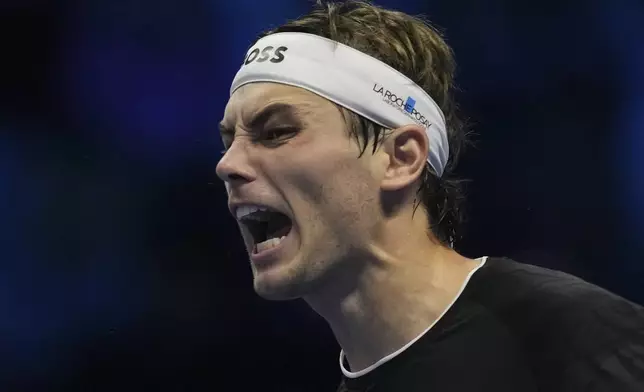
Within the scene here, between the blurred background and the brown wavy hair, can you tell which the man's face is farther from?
the blurred background

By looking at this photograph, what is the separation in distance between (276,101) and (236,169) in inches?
4.0

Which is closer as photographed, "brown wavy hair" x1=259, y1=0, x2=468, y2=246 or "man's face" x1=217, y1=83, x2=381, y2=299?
"man's face" x1=217, y1=83, x2=381, y2=299

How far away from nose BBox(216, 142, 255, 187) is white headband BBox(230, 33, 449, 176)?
4.5 inches

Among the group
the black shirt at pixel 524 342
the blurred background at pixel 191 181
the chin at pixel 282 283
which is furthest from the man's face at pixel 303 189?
the blurred background at pixel 191 181

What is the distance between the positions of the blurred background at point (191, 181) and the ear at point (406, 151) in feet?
2.64

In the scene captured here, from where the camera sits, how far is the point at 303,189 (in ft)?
3.14

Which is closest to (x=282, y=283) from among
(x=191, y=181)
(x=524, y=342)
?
(x=524, y=342)

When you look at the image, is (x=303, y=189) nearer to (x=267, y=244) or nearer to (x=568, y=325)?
(x=267, y=244)

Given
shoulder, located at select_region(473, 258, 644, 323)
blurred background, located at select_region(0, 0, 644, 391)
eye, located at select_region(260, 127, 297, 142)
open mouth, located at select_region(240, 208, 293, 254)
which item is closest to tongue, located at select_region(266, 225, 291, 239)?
open mouth, located at select_region(240, 208, 293, 254)

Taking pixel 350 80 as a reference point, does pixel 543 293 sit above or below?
below

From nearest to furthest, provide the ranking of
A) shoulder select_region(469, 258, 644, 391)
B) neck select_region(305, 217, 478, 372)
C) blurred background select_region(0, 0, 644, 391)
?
shoulder select_region(469, 258, 644, 391)
neck select_region(305, 217, 478, 372)
blurred background select_region(0, 0, 644, 391)

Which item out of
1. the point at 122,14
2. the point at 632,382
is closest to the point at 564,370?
the point at 632,382

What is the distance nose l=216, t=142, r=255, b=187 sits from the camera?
971 millimetres

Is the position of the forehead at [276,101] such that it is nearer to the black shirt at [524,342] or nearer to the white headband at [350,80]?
the white headband at [350,80]
